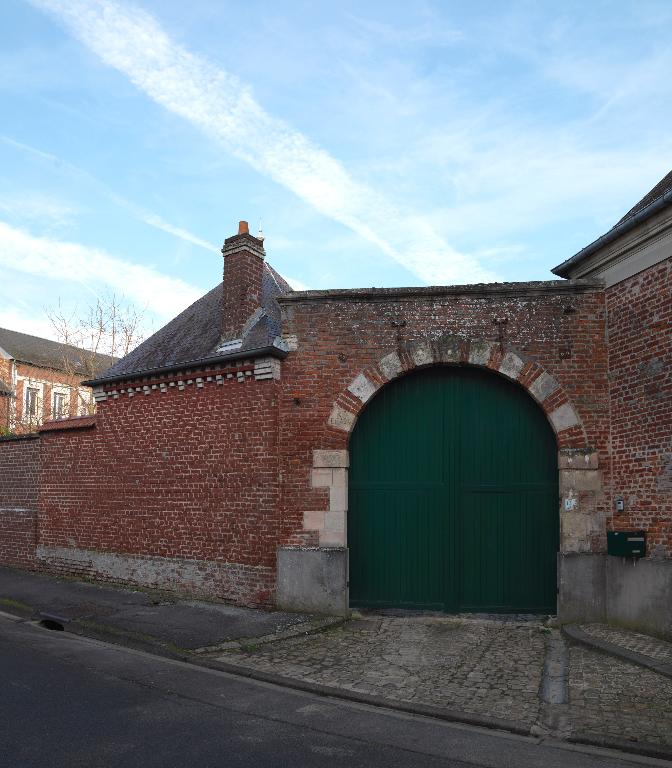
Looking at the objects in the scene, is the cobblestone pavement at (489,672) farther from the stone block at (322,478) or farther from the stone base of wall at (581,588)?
the stone block at (322,478)

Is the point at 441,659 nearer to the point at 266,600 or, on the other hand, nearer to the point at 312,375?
the point at 266,600

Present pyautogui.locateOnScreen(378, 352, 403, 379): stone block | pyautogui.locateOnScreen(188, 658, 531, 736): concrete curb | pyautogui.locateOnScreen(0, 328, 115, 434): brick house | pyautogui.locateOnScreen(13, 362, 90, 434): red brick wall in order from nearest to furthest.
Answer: pyautogui.locateOnScreen(188, 658, 531, 736): concrete curb → pyautogui.locateOnScreen(378, 352, 403, 379): stone block → pyautogui.locateOnScreen(0, 328, 115, 434): brick house → pyautogui.locateOnScreen(13, 362, 90, 434): red brick wall

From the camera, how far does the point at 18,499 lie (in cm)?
1424

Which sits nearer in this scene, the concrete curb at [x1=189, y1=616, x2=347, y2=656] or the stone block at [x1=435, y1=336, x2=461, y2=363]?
the concrete curb at [x1=189, y1=616, x2=347, y2=656]

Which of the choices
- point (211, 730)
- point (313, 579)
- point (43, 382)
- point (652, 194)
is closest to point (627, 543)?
point (313, 579)

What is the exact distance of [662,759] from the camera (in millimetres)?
4957

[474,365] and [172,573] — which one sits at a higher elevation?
[474,365]

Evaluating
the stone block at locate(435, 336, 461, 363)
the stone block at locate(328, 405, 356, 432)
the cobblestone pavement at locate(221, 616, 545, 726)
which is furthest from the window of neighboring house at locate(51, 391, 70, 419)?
the cobblestone pavement at locate(221, 616, 545, 726)

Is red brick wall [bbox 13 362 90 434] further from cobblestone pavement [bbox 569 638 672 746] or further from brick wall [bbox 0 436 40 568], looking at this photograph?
cobblestone pavement [bbox 569 638 672 746]

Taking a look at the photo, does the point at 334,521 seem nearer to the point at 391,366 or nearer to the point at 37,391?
the point at 391,366

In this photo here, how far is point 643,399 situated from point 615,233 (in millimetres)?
2241

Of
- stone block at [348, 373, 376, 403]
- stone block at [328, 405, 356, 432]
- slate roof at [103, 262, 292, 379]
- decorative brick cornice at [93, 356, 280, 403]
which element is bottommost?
stone block at [328, 405, 356, 432]

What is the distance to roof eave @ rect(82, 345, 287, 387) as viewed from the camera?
10078mm

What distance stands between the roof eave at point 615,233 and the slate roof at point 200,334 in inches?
176
